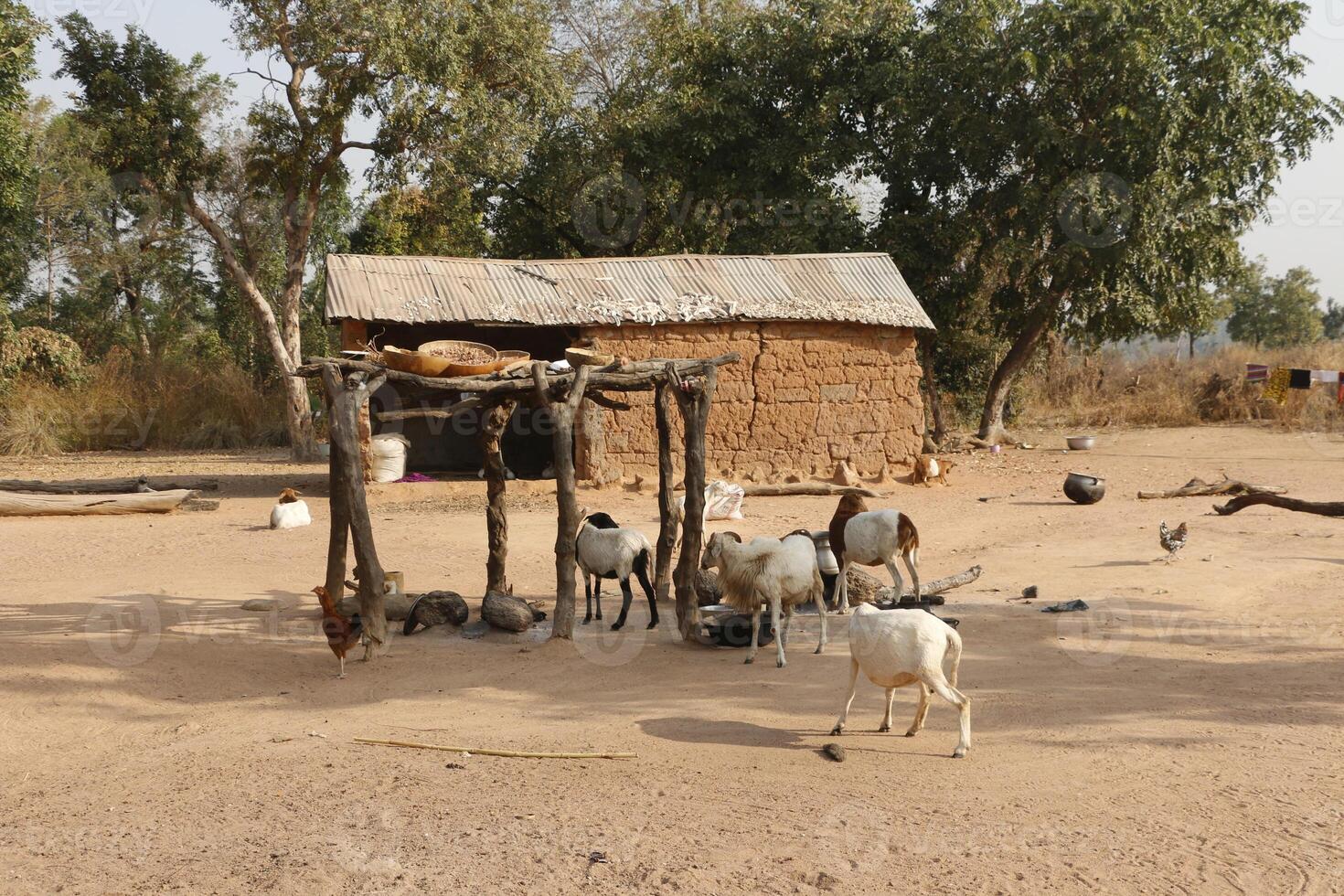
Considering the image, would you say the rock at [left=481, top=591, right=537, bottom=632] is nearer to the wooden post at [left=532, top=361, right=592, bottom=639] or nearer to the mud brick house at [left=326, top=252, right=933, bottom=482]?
the wooden post at [left=532, top=361, right=592, bottom=639]

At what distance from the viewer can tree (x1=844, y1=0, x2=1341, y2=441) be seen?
18406 mm

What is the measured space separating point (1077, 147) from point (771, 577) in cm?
1480

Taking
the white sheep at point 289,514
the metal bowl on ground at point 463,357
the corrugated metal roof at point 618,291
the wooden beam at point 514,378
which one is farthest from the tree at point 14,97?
the wooden beam at point 514,378

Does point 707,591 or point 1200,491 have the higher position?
point 1200,491

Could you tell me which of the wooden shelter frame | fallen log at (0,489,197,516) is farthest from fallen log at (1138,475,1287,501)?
fallen log at (0,489,197,516)

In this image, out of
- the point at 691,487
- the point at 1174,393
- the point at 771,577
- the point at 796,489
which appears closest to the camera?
the point at 771,577

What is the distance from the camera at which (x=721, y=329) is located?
51.8 feet

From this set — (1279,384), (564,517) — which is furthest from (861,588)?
(1279,384)

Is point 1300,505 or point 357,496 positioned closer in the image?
point 357,496

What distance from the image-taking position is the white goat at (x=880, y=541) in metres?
8.30

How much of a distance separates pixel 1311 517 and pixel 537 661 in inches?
365

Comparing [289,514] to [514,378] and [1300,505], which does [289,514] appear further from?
[1300,505]

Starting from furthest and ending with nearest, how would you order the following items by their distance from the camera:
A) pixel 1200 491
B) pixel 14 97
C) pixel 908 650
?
1. pixel 14 97
2. pixel 1200 491
3. pixel 908 650

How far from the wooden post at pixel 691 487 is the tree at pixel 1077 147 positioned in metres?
12.3
